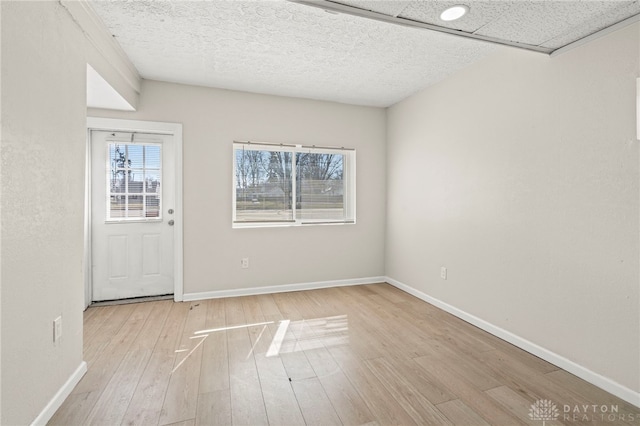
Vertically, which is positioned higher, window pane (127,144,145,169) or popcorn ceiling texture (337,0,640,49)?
popcorn ceiling texture (337,0,640,49)

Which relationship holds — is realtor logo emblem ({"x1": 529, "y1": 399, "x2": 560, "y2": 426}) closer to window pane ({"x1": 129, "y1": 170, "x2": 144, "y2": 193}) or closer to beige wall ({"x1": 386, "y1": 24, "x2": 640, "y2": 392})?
beige wall ({"x1": 386, "y1": 24, "x2": 640, "y2": 392})

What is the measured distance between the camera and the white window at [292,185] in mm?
3885

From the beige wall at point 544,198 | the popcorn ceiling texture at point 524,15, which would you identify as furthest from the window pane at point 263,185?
the popcorn ceiling texture at point 524,15

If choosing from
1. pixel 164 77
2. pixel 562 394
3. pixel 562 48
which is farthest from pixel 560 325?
pixel 164 77

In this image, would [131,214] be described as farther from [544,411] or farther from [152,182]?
[544,411]

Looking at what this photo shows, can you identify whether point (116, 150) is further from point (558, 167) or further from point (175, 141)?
point (558, 167)

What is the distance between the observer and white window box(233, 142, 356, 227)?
3885mm

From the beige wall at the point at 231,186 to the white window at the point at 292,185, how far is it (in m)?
0.11

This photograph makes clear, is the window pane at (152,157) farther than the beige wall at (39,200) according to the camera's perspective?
Yes

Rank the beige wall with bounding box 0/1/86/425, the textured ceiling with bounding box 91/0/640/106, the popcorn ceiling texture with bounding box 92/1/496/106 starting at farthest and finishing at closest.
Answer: the popcorn ceiling texture with bounding box 92/1/496/106 → the textured ceiling with bounding box 91/0/640/106 → the beige wall with bounding box 0/1/86/425

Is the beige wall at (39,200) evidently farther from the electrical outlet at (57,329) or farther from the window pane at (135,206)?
the window pane at (135,206)

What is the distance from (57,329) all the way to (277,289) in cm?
243

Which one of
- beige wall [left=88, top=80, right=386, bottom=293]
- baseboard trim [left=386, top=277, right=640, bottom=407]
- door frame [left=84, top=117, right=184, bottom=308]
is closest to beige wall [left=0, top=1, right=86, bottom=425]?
door frame [left=84, top=117, right=184, bottom=308]

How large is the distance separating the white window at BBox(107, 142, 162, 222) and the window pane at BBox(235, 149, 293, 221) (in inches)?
37.0
